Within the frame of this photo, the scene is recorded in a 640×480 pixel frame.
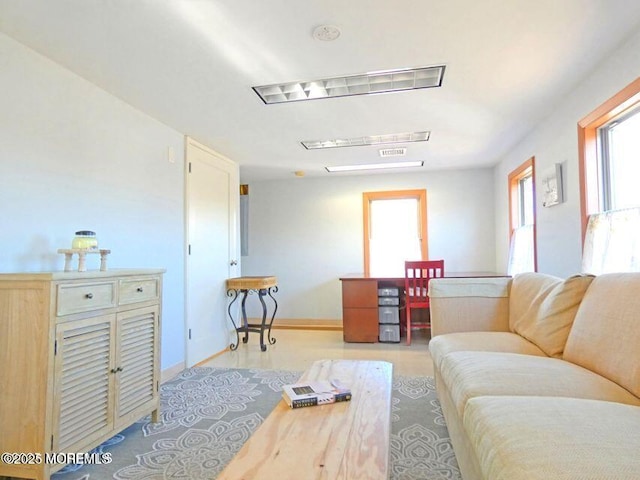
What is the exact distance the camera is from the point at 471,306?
2662mm

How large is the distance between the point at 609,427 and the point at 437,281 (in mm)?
1748

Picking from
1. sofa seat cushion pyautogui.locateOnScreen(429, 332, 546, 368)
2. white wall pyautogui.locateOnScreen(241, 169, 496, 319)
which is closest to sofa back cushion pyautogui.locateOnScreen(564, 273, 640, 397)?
sofa seat cushion pyautogui.locateOnScreen(429, 332, 546, 368)

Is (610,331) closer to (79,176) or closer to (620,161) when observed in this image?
(620,161)

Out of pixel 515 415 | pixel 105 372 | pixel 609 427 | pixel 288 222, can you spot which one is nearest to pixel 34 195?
pixel 105 372

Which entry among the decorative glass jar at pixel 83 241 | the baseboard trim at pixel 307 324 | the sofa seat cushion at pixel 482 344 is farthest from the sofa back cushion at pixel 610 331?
the baseboard trim at pixel 307 324

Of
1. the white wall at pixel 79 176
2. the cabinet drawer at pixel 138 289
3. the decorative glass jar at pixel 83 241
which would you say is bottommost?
the cabinet drawer at pixel 138 289

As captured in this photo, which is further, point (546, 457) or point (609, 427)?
point (609, 427)

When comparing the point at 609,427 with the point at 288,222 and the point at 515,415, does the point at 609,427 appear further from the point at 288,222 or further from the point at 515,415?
the point at 288,222

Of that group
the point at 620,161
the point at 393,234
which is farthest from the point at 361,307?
the point at 620,161

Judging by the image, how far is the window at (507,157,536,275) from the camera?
3.66 metres

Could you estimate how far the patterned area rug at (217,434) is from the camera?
1.76 meters

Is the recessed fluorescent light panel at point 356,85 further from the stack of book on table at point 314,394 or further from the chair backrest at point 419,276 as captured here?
the chair backrest at point 419,276

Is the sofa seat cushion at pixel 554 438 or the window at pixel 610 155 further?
the window at pixel 610 155

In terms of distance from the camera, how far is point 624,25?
1853 mm
